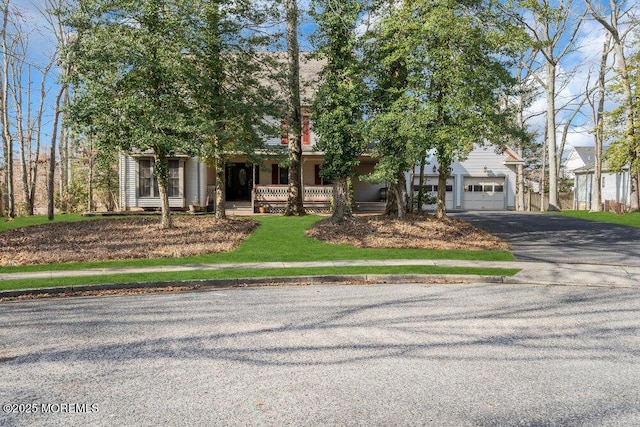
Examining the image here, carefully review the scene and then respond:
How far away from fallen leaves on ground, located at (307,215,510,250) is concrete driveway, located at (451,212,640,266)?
99 cm

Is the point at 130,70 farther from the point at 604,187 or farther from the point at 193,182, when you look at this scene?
the point at 604,187

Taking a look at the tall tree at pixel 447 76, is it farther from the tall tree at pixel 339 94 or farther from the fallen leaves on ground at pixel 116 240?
the fallen leaves on ground at pixel 116 240

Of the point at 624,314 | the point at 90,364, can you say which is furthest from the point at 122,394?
the point at 624,314

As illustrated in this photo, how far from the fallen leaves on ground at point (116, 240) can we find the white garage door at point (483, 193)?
20.3m

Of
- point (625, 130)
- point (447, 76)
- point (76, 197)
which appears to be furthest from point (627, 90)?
point (76, 197)

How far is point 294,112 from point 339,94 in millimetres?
4599

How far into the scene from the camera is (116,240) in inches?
540

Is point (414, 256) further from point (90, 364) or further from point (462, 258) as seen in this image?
point (90, 364)

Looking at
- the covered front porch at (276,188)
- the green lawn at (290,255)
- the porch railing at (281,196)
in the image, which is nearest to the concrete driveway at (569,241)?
the green lawn at (290,255)

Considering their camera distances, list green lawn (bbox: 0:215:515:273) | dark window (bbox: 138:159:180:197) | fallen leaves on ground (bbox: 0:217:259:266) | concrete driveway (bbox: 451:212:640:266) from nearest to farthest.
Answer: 1. green lawn (bbox: 0:215:515:273)
2. concrete driveway (bbox: 451:212:640:266)
3. fallen leaves on ground (bbox: 0:217:259:266)
4. dark window (bbox: 138:159:180:197)

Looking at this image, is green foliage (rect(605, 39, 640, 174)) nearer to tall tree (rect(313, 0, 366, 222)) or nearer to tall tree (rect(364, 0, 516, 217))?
tall tree (rect(364, 0, 516, 217))

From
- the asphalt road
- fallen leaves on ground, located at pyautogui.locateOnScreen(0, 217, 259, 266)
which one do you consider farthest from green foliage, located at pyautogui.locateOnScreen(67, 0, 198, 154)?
the asphalt road

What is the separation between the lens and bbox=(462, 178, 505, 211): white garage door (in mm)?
32812

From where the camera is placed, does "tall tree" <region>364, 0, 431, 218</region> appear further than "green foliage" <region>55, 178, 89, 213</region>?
No
